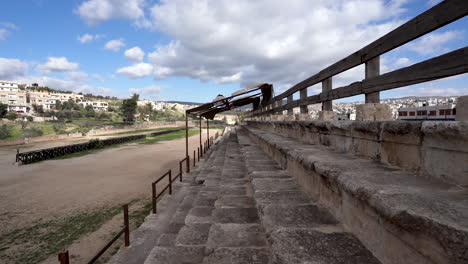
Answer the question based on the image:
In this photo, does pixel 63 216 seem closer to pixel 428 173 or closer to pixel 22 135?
pixel 428 173

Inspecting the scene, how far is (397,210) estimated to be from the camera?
3.45ft

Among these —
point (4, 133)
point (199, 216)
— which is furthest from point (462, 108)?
point (4, 133)

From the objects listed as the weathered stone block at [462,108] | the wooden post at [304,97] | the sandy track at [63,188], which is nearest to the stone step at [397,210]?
the weathered stone block at [462,108]

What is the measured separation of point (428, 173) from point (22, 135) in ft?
168

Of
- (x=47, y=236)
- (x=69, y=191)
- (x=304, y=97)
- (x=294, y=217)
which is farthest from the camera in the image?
(x=69, y=191)

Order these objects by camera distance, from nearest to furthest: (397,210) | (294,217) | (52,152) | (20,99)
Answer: (397,210), (294,217), (52,152), (20,99)

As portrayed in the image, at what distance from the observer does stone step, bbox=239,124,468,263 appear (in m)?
0.87

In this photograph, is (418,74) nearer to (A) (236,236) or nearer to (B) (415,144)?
(B) (415,144)

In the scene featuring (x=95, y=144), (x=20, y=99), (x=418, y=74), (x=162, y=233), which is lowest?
(x=95, y=144)

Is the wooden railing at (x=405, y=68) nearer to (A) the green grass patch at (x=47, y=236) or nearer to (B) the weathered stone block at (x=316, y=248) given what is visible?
(B) the weathered stone block at (x=316, y=248)

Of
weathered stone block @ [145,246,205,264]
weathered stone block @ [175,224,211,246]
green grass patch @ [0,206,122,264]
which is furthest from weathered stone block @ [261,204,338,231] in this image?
green grass patch @ [0,206,122,264]

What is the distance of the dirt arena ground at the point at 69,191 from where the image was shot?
7.79 m

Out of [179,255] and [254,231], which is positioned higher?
[254,231]

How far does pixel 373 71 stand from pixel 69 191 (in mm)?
14240
